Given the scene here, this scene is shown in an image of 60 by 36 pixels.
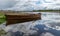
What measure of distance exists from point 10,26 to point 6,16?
0.39 ft

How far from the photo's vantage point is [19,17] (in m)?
1.42

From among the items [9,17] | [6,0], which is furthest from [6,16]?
[6,0]

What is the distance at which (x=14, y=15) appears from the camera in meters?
1.41

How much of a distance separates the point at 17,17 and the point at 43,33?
338 millimetres

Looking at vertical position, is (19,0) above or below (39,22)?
above

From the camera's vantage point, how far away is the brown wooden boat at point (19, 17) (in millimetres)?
1409

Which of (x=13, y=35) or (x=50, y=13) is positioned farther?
(x=50, y=13)

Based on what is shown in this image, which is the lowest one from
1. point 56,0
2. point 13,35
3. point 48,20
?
point 13,35

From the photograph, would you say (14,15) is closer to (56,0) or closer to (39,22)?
(39,22)

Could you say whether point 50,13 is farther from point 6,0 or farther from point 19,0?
point 6,0

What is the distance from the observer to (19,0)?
1491mm

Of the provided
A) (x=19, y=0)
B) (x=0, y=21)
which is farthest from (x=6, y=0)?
(x=0, y=21)

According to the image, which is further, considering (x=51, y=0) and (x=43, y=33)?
(x=51, y=0)

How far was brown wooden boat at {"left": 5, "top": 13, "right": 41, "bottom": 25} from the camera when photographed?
1.41 m
